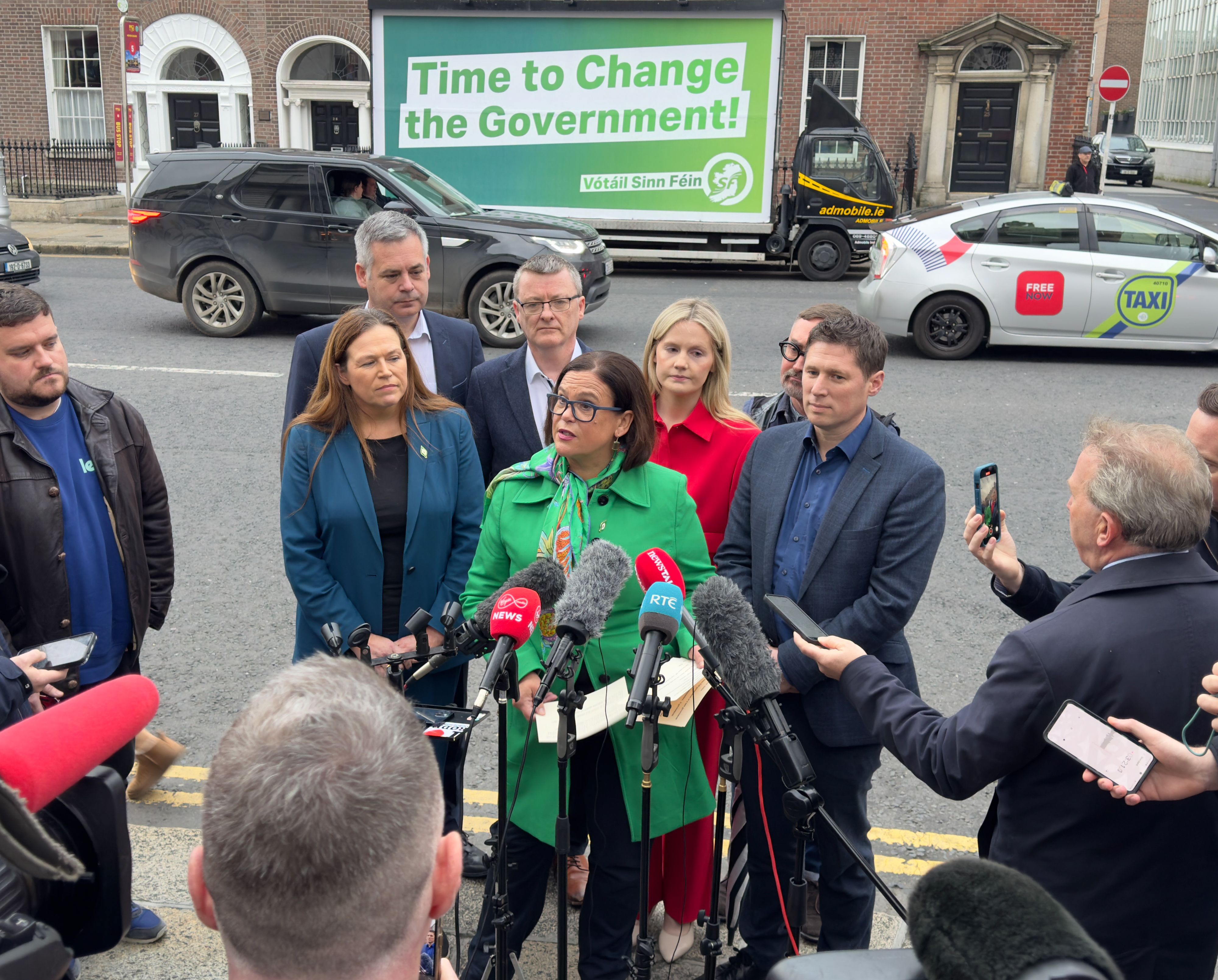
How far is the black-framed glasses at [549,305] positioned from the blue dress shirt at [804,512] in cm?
127

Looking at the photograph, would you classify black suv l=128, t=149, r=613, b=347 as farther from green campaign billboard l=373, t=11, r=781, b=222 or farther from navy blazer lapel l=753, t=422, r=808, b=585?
navy blazer lapel l=753, t=422, r=808, b=585

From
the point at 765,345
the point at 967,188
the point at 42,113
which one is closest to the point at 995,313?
the point at 765,345

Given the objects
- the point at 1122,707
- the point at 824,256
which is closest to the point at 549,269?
the point at 1122,707

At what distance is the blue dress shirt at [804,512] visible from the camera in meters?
3.21

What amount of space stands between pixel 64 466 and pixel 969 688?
383 cm

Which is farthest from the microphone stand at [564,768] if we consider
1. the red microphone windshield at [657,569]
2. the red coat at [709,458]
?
the red coat at [709,458]

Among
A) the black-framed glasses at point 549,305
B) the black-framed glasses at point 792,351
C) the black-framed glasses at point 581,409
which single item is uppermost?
the black-framed glasses at point 549,305

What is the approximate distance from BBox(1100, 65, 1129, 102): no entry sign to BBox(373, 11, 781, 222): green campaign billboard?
704cm

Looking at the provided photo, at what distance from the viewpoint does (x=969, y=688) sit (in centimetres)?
502

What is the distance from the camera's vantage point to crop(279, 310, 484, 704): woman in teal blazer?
352 centimetres

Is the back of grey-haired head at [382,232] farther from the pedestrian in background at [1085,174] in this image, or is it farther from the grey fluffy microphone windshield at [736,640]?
the pedestrian in background at [1085,174]

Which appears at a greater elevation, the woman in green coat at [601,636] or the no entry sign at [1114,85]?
the no entry sign at [1114,85]

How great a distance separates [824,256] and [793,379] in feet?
44.5

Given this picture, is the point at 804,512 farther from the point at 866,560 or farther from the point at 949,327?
the point at 949,327
